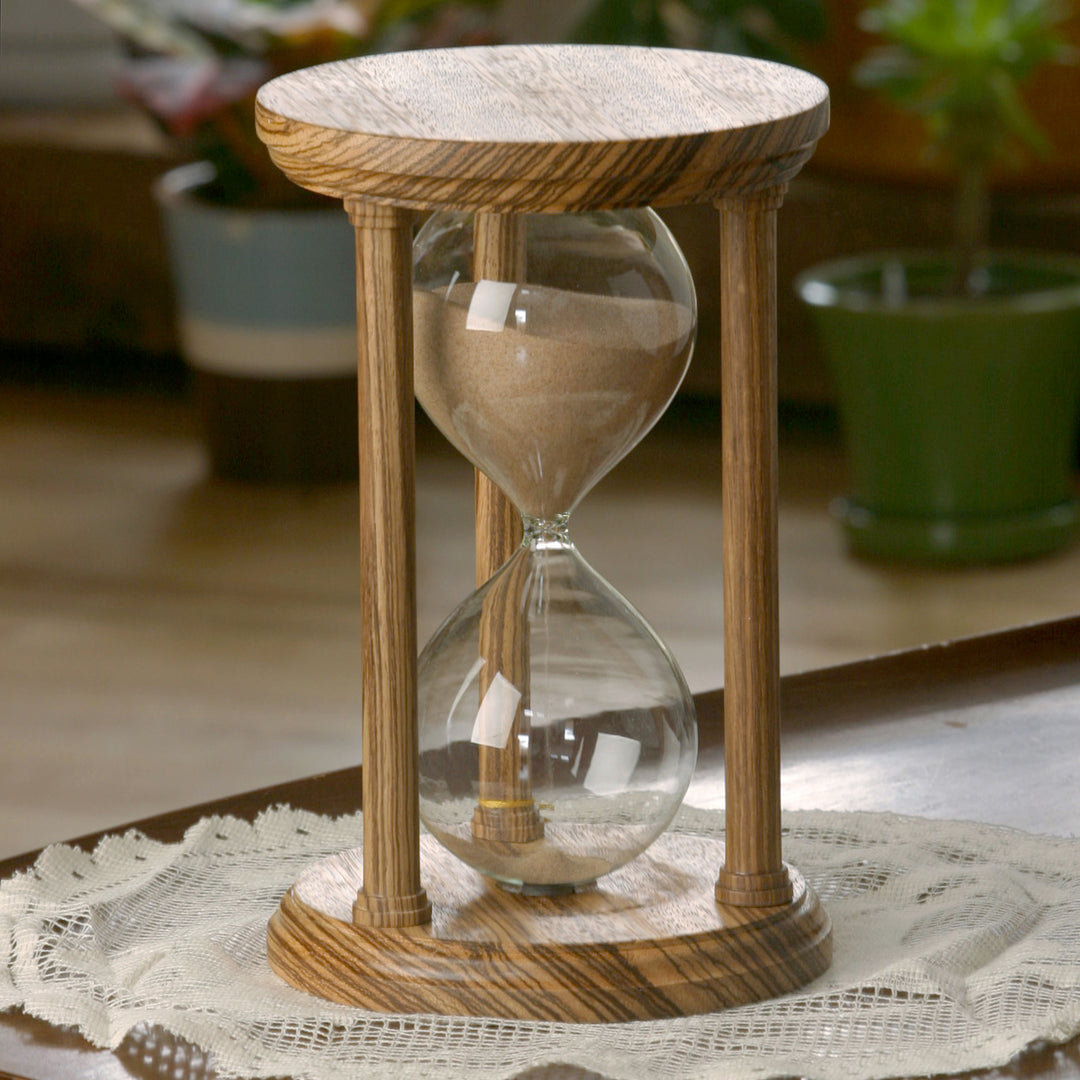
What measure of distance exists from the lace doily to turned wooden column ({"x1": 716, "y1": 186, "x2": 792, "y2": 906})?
0.17 ft

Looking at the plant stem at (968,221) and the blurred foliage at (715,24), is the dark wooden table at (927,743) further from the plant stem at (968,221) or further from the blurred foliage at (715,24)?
the blurred foliage at (715,24)

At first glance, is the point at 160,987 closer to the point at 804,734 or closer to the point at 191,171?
the point at 804,734

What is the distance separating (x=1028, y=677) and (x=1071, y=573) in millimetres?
1534

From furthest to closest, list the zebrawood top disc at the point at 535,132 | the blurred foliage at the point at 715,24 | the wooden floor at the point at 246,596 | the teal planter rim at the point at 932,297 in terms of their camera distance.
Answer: the blurred foliage at the point at 715,24
the teal planter rim at the point at 932,297
the wooden floor at the point at 246,596
the zebrawood top disc at the point at 535,132

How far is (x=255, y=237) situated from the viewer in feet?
9.10

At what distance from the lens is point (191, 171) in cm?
301

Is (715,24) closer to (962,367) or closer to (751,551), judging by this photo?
(962,367)

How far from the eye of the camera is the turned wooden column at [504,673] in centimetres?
68

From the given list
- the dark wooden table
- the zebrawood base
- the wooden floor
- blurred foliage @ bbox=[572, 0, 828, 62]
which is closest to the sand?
the zebrawood base

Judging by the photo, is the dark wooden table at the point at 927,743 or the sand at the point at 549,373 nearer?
the sand at the point at 549,373

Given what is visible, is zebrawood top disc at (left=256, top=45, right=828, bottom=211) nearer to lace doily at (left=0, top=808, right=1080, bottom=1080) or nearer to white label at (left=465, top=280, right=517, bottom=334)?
white label at (left=465, top=280, right=517, bottom=334)

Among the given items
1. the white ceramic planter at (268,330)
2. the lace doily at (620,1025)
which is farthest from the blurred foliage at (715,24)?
the lace doily at (620,1025)

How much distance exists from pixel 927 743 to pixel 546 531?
0.99ft

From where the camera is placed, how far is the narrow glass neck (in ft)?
2.31
